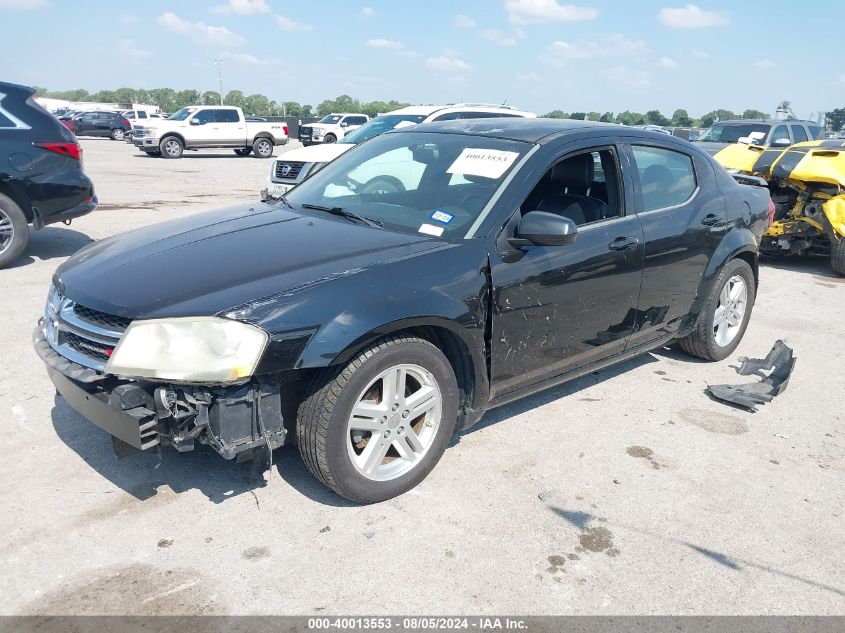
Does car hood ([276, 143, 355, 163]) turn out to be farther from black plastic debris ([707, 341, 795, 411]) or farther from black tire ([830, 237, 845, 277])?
black plastic debris ([707, 341, 795, 411])

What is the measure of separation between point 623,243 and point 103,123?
1602 inches

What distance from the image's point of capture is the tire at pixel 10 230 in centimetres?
714

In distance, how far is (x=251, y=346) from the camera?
272 cm

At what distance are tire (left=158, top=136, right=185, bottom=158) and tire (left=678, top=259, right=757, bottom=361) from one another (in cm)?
2345

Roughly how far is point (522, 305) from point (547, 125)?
1277 millimetres

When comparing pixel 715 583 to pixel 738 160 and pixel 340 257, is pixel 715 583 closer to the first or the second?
pixel 340 257

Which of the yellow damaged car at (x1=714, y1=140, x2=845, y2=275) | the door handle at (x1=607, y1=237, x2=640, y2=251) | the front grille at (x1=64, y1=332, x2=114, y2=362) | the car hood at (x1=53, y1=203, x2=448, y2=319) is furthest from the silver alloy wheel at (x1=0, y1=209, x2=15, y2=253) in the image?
the yellow damaged car at (x1=714, y1=140, x2=845, y2=275)

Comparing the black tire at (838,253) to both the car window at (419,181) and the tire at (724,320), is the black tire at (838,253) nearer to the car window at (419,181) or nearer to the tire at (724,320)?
the tire at (724,320)

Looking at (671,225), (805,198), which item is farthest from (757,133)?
(671,225)

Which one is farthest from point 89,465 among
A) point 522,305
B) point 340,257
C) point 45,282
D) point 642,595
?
point 45,282

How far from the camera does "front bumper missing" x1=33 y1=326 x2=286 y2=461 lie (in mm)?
2723

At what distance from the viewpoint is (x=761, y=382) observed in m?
4.92

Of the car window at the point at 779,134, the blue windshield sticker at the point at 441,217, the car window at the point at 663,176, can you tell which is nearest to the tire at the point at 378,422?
the blue windshield sticker at the point at 441,217

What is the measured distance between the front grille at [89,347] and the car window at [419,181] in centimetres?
145
